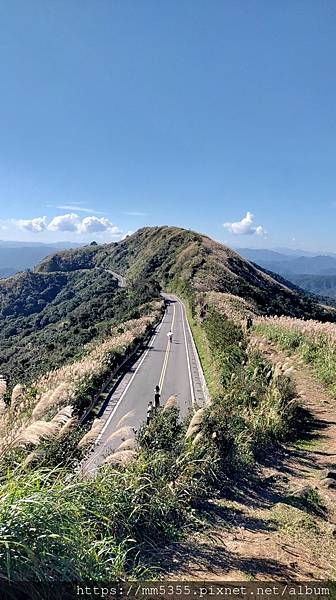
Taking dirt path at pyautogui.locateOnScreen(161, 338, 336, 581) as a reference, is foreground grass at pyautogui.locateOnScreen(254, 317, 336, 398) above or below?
above

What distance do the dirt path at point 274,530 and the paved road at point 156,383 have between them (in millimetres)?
5055

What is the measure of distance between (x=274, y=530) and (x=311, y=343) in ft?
38.0

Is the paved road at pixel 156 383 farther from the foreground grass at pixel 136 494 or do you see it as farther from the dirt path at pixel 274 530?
the dirt path at pixel 274 530

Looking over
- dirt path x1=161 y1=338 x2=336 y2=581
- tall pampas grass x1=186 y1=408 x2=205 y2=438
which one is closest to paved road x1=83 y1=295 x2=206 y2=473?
dirt path x1=161 y1=338 x2=336 y2=581

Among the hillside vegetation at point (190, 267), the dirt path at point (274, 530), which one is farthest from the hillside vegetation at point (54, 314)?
the hillside vegetation at point (190, 267)

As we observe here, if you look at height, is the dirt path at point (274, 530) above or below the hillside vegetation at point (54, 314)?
above

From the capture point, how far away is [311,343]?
52.5 feet

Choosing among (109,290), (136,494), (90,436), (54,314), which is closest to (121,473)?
(136,494)

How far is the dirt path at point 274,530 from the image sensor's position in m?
4.43

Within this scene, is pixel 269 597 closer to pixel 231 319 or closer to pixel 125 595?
pixel 125 595

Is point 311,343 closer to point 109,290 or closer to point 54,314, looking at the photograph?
point 109,290

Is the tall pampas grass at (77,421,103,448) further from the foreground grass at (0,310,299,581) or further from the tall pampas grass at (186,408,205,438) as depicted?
the tall pampas grass at (186,408,205,438)

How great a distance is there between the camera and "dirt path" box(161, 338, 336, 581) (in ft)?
14.5

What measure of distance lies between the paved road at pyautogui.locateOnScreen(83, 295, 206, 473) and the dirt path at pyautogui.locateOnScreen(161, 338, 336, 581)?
5.05 meters
